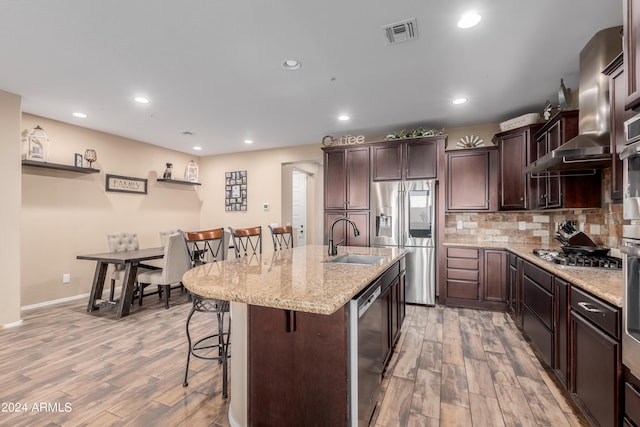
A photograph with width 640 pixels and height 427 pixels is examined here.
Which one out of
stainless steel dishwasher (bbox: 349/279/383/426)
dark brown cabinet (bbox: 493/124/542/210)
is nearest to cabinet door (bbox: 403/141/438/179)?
dark brown cabinet (bbox: 493/124/542/210)

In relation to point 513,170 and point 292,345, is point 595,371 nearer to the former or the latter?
point 292,345

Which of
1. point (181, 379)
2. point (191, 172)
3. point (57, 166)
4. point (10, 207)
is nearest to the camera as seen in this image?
point (181, 379)

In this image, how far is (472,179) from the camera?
4.02m

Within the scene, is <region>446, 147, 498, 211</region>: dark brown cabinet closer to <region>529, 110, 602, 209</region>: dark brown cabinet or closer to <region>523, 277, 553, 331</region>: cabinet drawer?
<region>529, 110, 602, 209</region>: dark brown cabinet

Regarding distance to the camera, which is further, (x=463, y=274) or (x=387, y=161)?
(x=387, y=161)

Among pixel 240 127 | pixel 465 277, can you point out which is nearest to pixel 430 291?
pixel 465 277

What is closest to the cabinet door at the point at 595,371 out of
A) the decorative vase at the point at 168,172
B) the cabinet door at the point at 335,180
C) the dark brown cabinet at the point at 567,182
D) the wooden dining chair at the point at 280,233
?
the dark brown cabinet at the point at 567,182

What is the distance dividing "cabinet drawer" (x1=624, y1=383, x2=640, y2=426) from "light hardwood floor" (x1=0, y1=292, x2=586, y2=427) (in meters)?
0.57

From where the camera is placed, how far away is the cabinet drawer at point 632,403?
3.95 ft

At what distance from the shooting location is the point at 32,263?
3.84 m

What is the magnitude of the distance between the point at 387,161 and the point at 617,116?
2.67m

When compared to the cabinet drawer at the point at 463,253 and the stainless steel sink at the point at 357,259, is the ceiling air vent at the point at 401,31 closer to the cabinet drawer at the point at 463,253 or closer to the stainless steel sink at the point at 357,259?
the stainless steel sink at the point at 357,259

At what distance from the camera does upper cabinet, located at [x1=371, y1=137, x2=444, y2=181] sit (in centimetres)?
405

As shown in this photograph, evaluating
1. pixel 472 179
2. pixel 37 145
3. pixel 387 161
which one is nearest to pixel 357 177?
pixel 387 161
